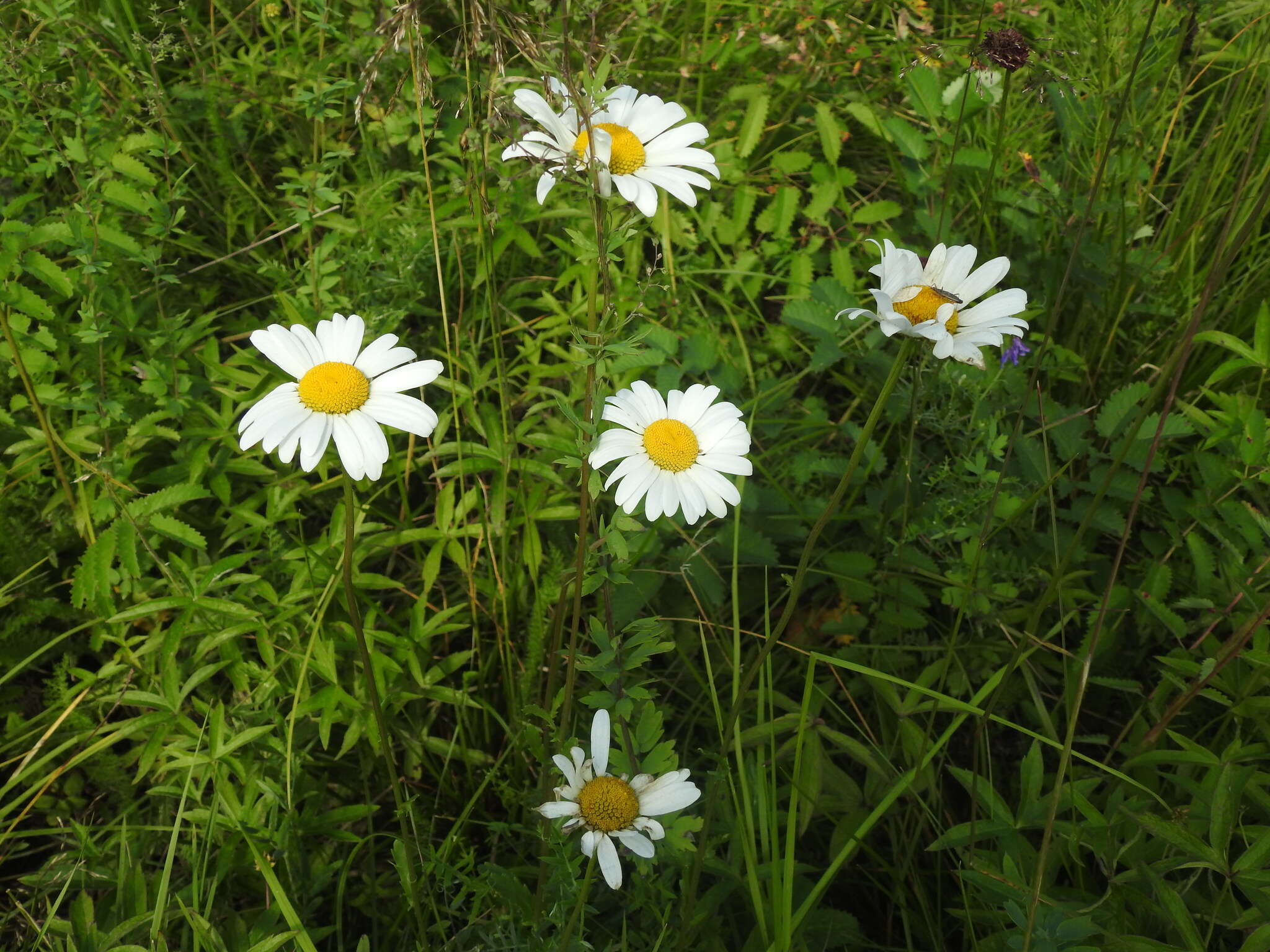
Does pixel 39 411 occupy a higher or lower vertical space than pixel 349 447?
lower

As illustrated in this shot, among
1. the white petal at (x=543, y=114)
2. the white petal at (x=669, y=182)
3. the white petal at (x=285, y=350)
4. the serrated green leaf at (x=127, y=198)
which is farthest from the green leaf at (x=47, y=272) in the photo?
the white petal at (x=669, y=182)

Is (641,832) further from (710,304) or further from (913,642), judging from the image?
(710,304)

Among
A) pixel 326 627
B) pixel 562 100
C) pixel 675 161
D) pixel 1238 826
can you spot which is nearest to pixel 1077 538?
pixel 1238 826

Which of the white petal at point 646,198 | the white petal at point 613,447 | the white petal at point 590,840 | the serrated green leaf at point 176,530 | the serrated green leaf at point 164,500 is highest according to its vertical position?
the white petal at point 646,198

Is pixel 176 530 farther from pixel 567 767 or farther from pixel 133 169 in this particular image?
pixel 567 767

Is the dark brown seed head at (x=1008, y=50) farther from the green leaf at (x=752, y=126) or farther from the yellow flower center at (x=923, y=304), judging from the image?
the green leaf at (x=752, y=126)

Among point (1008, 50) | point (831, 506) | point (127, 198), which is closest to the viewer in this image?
point (831, 506)

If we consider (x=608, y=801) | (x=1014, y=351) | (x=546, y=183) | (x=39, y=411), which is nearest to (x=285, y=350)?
(x=546, y=183)

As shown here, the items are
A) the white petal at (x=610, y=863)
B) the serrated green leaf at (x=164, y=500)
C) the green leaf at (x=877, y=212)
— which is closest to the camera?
the white petal at (x=610, y=863)

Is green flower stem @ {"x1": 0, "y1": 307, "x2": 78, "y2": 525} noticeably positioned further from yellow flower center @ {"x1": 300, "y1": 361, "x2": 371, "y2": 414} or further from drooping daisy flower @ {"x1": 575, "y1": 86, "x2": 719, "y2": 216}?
drooping daisy flower @ {"x1": 575, "y1": 86, "x2": 719, "y2": 216}
